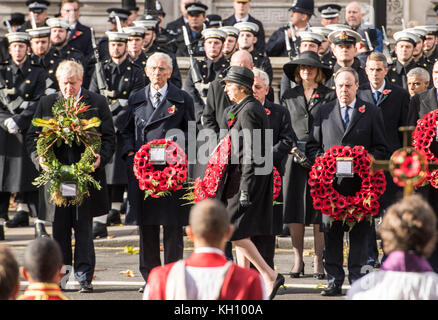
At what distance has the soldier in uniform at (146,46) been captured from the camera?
532 inches

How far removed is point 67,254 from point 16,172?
3.99 meters

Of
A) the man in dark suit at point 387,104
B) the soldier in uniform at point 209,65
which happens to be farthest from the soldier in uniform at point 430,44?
the man in dark suit at point 387,104

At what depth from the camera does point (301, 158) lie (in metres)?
10.1

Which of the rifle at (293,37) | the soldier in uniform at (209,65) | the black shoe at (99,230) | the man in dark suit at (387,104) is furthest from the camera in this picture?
the rifle at (293,37)

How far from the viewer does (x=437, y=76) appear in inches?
403

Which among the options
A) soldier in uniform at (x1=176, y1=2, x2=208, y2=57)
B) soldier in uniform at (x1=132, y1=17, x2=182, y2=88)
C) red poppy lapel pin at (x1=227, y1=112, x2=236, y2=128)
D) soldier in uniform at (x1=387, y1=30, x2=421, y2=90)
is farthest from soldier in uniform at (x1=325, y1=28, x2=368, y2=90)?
soldier in uniform at (x1=176, y1=2, x2=208, y2=57)

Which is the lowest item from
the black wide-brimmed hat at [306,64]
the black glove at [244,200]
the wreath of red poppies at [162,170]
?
the black glove at [244,200]

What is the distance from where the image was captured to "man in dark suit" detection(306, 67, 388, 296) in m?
9.68

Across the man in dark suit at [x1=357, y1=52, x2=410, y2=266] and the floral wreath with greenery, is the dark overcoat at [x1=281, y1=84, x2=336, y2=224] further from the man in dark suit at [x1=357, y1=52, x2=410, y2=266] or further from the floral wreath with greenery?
the floral wreath with greenery

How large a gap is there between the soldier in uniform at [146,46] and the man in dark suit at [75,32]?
0.94 m

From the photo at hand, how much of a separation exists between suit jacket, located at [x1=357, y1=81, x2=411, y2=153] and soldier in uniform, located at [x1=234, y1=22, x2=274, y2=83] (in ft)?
8.37

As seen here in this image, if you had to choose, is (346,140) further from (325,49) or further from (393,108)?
(325,49)

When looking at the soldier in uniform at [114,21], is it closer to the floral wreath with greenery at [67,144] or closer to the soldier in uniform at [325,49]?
the soldier in uniform at [325,49]

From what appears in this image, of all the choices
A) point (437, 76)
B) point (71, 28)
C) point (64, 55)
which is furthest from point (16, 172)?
point (437, 76)
